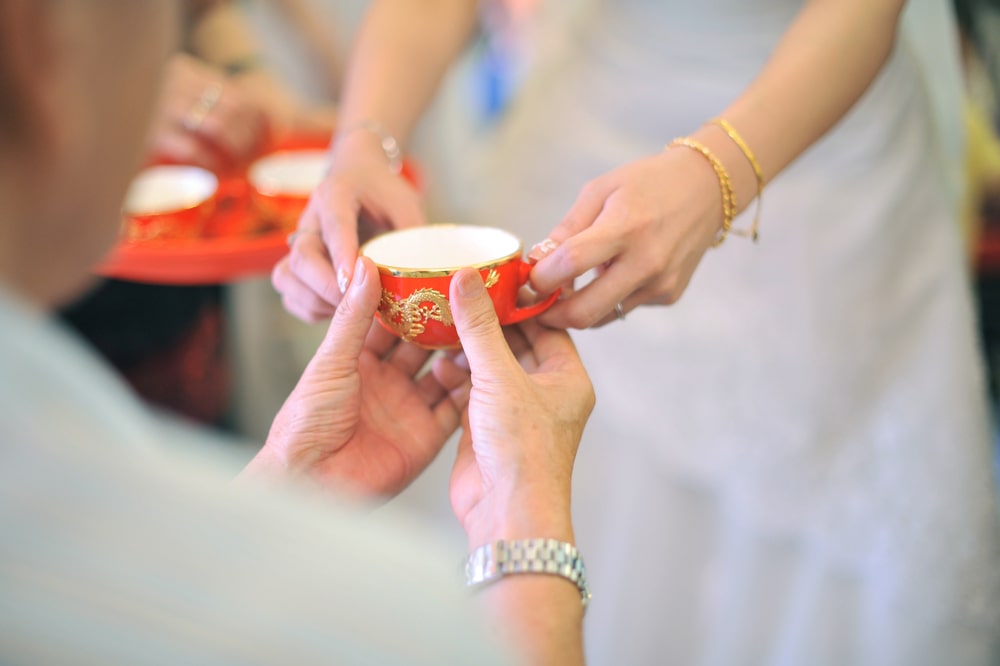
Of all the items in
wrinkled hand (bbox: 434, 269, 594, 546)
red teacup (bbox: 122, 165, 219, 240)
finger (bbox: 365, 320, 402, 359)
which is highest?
red teacup (bbox: 122, 165, 219, 240)

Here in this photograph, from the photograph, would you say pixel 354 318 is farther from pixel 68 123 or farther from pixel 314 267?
pixel 68 123

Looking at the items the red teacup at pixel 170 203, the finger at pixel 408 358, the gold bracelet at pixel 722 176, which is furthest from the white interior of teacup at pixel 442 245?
the red teacup at pixel 170 203

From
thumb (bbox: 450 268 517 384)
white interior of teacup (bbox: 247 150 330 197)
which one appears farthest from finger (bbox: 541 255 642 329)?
white interior of teacup (bbox: 247 150 330 197)

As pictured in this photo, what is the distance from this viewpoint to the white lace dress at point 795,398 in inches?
44.9

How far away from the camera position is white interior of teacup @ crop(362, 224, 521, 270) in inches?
35.2

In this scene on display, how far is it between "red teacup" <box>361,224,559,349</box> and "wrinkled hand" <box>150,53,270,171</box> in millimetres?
700

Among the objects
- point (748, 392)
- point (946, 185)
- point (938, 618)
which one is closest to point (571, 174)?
point (748, 392)

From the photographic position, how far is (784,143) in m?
0.91

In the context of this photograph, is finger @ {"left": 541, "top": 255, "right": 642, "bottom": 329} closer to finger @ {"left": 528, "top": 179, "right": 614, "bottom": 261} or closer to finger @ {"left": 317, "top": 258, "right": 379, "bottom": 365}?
finger @ {"left": 528, "top": 179, "right": 614, "bottom": 261}

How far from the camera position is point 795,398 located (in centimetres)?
118

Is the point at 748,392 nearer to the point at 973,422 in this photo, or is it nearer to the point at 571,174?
the point at 973,422

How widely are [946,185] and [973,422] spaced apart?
0.39m

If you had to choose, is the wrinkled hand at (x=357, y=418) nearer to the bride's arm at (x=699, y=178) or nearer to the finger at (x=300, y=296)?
the finger at (x=300, y=296)

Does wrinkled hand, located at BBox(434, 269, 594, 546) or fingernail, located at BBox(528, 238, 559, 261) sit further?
fingernail, located at BBox(528, 238, 559, 261)
